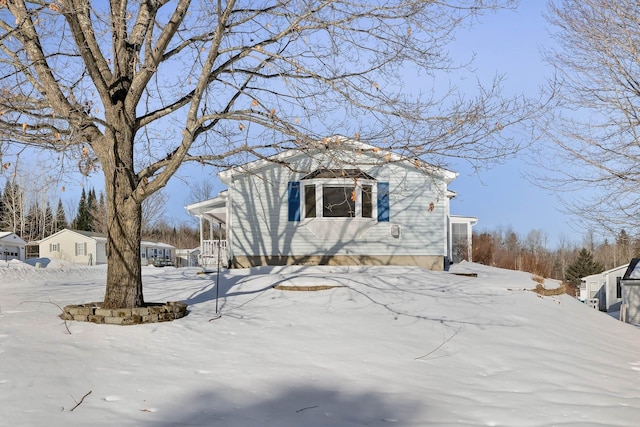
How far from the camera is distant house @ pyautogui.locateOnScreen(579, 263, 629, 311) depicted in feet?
119

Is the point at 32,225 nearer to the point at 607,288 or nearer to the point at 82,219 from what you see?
the point at 82,219

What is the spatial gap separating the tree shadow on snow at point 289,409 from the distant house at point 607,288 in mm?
34667

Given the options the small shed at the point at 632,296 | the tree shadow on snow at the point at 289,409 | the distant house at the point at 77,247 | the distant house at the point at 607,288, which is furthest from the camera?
the distant house at the point at 77,247

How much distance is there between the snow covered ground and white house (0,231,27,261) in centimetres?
3522

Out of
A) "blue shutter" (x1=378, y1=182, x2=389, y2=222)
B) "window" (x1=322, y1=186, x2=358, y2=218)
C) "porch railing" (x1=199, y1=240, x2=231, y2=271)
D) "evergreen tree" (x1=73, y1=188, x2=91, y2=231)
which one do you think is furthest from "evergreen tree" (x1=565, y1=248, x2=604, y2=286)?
"evergreen tree" (x1=73, y1=188, x2=91, y2=231)

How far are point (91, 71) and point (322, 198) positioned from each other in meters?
8.63

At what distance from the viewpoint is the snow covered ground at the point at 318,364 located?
4203mm

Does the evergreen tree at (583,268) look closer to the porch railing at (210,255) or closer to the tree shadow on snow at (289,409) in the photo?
the porch railing at (210,255)

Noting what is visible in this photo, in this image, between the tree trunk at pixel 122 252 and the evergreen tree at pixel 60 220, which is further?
the evergreen tree at pixel 60 220

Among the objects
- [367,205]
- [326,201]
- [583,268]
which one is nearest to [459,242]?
[367,205]

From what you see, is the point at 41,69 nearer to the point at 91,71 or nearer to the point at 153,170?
the point at 91,71

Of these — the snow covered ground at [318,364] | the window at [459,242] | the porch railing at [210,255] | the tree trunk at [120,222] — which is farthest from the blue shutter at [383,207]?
the window at [459,242]

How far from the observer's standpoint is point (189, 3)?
7398mm

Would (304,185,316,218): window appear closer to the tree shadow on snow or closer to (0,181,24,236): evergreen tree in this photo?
the tree shadow on snow
